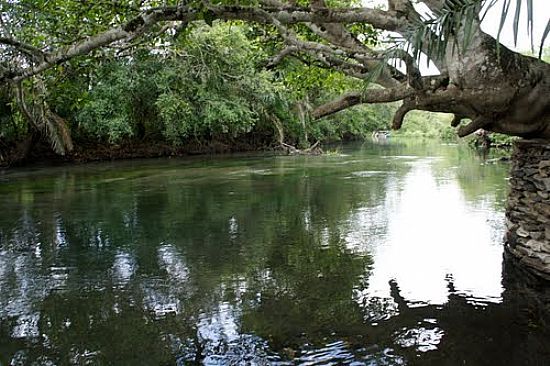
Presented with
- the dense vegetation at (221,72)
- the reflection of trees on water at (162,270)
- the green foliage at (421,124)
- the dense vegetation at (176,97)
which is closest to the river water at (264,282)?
the reflection of trees on water at (162,270)

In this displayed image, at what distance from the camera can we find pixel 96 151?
30312mm

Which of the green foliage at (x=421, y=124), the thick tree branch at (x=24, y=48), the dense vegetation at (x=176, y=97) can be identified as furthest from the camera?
the green foliage at (x=421, y=124)

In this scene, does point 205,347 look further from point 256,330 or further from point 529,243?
point 529,243

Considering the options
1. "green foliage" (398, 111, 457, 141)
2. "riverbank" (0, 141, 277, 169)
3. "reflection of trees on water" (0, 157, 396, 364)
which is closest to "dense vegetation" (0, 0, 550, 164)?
"riverbank" (0, 141, 277, 169)

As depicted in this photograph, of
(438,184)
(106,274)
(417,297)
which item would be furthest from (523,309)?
(438,184)

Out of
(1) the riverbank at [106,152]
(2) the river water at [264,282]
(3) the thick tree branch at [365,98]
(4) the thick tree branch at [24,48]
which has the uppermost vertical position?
(4) the thick tree branch at [24,48]

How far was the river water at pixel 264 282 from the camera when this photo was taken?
5008mm

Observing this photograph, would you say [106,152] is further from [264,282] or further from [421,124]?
[421,124]

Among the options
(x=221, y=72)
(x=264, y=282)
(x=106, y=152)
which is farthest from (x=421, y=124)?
(x=264, y=282)

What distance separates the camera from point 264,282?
23.5 feet

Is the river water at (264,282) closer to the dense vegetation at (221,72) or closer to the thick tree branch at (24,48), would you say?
the dense vegetation at (221,72)

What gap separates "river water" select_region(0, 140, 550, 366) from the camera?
501 centimetres

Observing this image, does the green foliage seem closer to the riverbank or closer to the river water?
the riverbank

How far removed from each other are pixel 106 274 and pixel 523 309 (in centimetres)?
558
